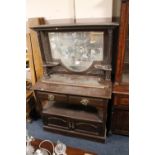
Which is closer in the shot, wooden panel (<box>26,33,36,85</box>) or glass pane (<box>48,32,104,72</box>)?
glass pane (<box>48,32,104,72</box>)

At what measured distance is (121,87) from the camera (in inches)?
63.4

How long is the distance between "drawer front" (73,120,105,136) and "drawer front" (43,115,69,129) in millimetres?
112

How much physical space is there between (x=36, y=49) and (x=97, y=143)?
132 centimetres

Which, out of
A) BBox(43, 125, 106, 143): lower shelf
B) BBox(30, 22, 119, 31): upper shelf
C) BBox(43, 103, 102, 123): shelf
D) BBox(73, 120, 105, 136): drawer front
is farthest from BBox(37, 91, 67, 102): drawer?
BBox(30, 22, 119, 31): upper shelf

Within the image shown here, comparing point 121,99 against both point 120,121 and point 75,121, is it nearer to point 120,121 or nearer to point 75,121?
point 120,121

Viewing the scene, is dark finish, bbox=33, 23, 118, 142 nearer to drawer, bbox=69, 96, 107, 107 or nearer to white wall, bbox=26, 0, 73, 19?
drawer, bbox=69, 96, 107, 107

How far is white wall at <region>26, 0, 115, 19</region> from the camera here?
1586 mm

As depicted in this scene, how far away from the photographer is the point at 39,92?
1.74 meters

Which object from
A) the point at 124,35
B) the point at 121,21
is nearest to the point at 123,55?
the point at 124,35

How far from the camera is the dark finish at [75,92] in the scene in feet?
5.13
